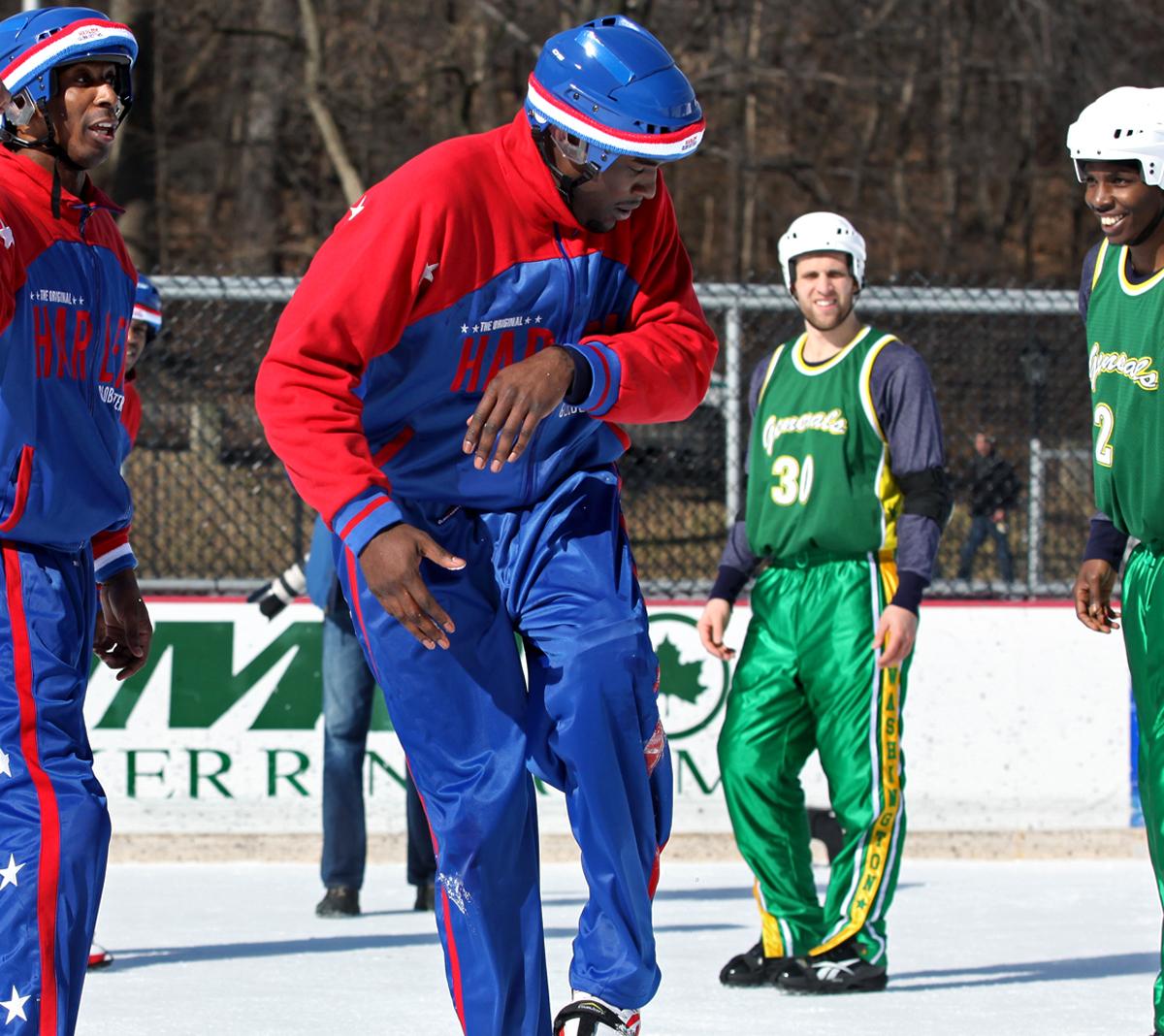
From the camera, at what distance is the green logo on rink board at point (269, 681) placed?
7.69 metres

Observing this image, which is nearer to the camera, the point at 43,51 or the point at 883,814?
the point at 43,51

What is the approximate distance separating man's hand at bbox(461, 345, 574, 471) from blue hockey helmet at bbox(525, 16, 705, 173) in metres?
0.42

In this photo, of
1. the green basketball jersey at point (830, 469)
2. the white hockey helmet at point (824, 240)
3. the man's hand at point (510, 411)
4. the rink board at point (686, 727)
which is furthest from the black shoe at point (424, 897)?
the man's hand at point (510, 411)

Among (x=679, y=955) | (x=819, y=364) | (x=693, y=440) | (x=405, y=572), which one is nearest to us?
(x=405, y=572)

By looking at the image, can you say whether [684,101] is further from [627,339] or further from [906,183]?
[906,183]

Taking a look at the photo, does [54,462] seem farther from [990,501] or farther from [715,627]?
[990,501]

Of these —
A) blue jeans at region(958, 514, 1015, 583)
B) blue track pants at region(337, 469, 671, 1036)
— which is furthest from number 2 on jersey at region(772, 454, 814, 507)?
blue jeans at region(958, 514, 1015, 583)

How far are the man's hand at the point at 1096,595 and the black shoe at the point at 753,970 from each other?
1.37 metres

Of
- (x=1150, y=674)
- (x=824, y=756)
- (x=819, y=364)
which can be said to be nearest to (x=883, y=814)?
(x=824, y=756)

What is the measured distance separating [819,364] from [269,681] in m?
3.07

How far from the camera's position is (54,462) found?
377 cm

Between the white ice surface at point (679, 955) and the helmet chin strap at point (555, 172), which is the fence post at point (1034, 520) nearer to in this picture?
the white ice surface at point (679, 955)

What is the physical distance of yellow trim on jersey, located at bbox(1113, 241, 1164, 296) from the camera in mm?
4281

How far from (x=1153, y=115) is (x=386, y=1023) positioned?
272 cm
